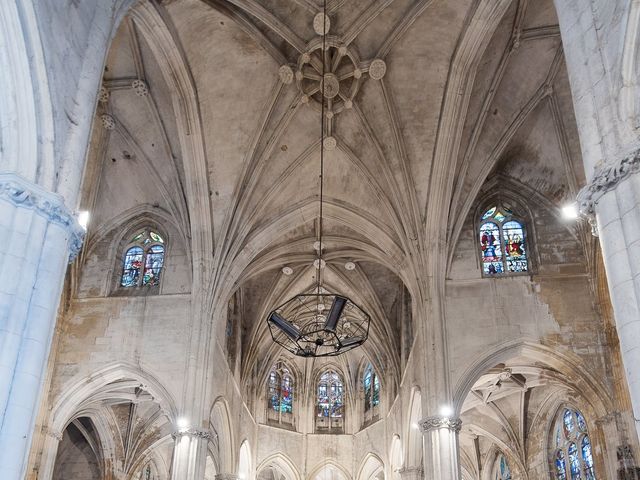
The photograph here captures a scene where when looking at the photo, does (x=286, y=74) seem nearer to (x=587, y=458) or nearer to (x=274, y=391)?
(x=587, y=458)

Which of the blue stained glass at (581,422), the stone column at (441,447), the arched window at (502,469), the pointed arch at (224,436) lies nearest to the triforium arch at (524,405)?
the arched window at (502,469)

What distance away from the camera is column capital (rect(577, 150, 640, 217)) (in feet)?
26.9

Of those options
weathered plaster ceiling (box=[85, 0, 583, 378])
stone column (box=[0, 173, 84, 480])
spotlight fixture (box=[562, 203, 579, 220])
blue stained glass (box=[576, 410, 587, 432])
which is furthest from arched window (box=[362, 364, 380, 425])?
stone column (box=[0, 173, 84, 480])

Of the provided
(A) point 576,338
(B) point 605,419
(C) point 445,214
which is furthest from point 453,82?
(B) point 605,419

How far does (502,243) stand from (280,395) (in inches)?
559

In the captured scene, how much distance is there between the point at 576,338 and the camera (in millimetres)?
18391

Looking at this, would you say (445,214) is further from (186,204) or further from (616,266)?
(616,266)

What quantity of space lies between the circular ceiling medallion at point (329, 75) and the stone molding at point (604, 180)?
11243 mm

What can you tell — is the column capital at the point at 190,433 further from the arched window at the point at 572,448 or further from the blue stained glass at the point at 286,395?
the blue stained glass at the point at 286,395

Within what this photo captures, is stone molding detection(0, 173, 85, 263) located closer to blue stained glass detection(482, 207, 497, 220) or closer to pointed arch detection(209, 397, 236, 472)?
blue stained glass detection(482, 207, 497, 220)

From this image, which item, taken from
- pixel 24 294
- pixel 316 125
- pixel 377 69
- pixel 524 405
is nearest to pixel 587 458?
pixel 524 405

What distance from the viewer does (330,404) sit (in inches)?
1256

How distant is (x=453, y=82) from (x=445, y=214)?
3.52m

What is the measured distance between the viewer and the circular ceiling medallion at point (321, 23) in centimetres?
1809
